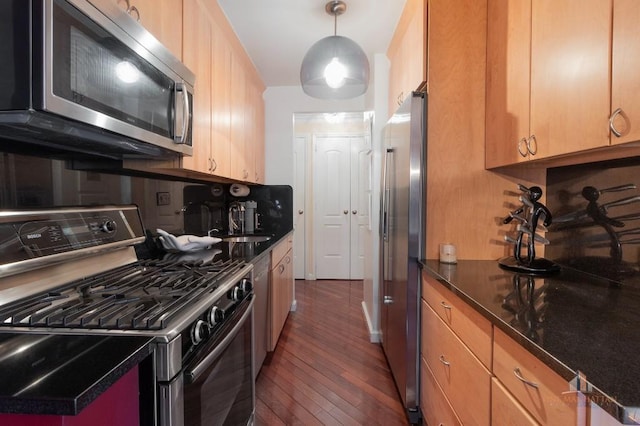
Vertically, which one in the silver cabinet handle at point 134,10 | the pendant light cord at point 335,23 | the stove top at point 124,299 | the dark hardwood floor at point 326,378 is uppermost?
A: the pendant light cord at point 335,23

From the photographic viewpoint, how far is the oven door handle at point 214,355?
83 cm

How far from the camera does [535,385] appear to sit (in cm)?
76

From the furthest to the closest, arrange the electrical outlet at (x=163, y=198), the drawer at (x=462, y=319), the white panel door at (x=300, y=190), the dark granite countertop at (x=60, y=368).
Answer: the white panel door at (x=300, y=190) < the electrical outlet at (x=163, y=198) < the drawer at (x=462, y=319) < the dark granite countertop at (x=60, y=368)

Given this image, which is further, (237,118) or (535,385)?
(237,118)

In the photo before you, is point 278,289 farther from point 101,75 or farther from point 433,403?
point 101,75

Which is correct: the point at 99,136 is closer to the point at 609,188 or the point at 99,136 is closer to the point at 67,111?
the point at 67,111

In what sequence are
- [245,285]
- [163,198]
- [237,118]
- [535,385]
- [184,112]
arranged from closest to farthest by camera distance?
[535,385]
[184,112]
[245,285]
[163,198]
[237,118]

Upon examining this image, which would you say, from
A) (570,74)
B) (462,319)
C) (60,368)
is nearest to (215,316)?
(60,368)

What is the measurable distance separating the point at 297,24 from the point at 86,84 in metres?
1.80

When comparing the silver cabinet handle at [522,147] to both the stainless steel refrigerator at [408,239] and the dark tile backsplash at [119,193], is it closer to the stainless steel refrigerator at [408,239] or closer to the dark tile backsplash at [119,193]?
the stainless steel refrigerator at [408,239]

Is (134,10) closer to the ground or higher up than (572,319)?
higher up

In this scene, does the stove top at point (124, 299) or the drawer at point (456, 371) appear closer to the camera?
the stove top at point (124, 299)

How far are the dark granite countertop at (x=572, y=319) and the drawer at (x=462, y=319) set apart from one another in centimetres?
5

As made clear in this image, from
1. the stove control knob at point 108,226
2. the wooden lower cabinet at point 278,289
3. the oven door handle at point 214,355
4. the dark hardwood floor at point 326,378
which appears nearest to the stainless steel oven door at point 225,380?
Answer: the oven door handle at point 214,355
